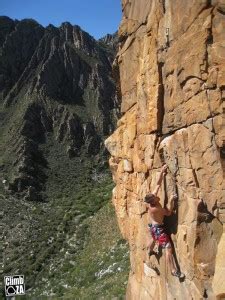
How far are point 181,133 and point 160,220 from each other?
233cm

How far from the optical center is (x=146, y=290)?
1153 centimetres

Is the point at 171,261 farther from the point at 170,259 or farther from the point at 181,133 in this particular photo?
the point at 181,133

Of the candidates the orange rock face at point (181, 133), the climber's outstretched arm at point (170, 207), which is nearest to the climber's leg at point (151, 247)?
the orange rock face at point (181, 133)

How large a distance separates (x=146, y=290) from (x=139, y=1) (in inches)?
332

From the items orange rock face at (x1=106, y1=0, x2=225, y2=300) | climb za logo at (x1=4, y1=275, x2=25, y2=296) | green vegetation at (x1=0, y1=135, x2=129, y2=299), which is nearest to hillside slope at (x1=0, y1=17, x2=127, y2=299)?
green vegetation at (x1=0, y1=135, x2=129, y2=299)

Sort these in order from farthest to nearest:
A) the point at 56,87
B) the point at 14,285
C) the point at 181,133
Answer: the point at 56,87, the point at 181,133, the point at 14,285

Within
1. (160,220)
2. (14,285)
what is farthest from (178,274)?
(14,285)

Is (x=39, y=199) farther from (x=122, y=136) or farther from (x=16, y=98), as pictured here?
(x=122, y=136)

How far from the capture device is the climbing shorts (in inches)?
400

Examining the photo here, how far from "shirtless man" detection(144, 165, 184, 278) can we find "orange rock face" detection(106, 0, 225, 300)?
0.18 m

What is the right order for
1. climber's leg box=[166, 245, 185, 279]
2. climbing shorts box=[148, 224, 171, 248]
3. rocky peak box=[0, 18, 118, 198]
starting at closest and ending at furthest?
climber's leg box=[166, 245, 185, 279]
climbing shorts box=[148, 224, 171, 248]
rocky peak box=[0, 18, 118, 198]

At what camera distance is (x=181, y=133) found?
9531 mm

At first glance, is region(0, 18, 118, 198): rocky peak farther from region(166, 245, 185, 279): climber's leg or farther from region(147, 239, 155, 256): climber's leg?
region(166, 245, 185, 279): climber's leg

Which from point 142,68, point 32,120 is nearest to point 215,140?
point 142,68
